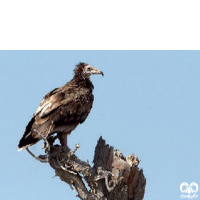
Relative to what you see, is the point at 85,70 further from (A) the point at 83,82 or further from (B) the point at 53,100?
(B) the point at 53,100

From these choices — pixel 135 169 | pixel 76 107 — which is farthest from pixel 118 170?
pixel 76 107

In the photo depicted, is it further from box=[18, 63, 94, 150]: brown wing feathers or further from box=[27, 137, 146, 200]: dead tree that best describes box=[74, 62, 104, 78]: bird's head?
box=[27, 137, 146, 200]: dead tree

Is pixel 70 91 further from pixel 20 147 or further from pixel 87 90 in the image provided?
pixel 20 147

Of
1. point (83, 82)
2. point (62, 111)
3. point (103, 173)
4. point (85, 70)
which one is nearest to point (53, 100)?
point (62, 111)

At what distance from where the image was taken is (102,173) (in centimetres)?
2602

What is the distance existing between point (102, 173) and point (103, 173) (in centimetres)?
3

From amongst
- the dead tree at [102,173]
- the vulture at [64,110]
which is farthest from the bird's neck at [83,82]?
the dead tree at [102,173]

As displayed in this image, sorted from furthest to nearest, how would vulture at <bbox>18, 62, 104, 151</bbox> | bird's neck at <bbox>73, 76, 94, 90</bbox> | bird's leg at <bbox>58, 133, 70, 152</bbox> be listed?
bird's neck at <bbox>73, 76, 94, 90</bbox>, bird's leg at <bbox>58, 133, 70, 152</bbox>, vulture at <bbox>18, 62, 104, 151</bbox>

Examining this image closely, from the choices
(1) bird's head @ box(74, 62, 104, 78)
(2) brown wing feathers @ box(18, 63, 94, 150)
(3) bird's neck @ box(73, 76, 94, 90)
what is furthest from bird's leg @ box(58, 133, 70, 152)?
(1) bird's head @ box(74, 62, 104, 78)

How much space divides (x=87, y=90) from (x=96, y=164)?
229 cm

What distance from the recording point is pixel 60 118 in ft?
83.9

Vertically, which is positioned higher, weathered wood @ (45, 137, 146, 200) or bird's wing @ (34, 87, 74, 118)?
bird's wing @ (34, 87, 74, 118)

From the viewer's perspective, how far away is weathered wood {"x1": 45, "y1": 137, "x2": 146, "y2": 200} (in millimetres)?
25547

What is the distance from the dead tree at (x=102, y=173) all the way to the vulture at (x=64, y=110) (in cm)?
49
